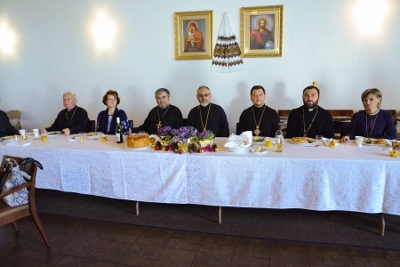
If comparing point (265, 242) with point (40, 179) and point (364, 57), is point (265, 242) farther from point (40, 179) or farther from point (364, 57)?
point (364, 57)

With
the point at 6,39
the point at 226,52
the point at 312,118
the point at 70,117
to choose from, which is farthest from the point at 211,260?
the point at 6,39

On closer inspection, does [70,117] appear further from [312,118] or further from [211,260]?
[312,118]

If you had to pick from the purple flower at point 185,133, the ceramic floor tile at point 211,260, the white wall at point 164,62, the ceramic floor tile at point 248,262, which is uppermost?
the white wall at point 164,62

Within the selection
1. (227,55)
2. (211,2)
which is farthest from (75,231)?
(211,2)

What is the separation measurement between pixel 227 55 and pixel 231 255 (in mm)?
3154

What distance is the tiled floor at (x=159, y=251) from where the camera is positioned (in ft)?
7.06

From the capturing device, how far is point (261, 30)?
4.25 meters

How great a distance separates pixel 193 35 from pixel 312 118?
230cm

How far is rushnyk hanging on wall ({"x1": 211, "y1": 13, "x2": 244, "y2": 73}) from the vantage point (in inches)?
171

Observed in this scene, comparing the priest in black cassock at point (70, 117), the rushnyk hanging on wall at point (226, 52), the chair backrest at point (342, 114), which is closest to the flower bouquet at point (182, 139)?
the priest in black cassock at point (70, 117)

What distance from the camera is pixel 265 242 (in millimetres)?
2396

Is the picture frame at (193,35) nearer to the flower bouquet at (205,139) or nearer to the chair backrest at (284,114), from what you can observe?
the chair backrest at (284,114)

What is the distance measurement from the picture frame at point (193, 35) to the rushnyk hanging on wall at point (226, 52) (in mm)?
145

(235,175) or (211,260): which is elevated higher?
(235,175)
